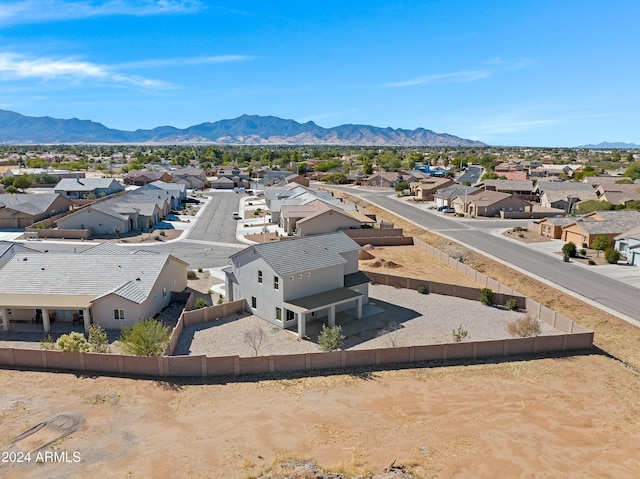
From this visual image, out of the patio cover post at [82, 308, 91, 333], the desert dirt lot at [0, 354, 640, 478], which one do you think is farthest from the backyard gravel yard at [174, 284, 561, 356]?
the patio cover post at [82, 308, 91, 333]

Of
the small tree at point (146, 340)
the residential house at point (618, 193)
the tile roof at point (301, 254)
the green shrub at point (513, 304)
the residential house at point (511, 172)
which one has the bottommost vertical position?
the green shrub at point (513, 304)

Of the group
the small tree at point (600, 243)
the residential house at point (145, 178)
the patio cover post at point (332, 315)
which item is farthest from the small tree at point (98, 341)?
the residential house at point (145, 178)

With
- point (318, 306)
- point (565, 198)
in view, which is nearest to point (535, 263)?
point (318, 306)

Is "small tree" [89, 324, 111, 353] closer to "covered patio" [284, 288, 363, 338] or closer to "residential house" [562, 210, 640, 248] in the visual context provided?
"covered patio" [284, 288, 363, 338]

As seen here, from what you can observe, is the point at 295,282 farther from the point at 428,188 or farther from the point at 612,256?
the point at 428,188

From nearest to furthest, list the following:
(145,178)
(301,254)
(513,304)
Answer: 1. (301,254)
2. (513,304)
3. (145,178)

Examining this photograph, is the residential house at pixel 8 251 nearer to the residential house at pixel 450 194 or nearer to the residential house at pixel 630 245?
the residential house at pixel 630 245
